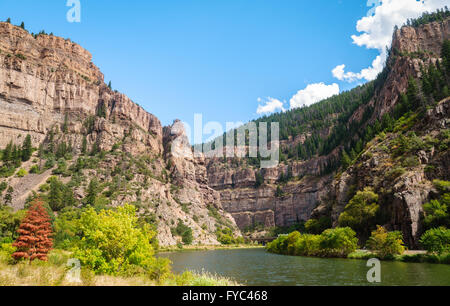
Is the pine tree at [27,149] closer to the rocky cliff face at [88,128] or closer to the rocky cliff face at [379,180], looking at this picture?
the rocky cliff face at [88,128]

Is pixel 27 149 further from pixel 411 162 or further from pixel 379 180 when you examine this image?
pixel 411 162

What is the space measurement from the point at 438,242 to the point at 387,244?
764 centimetres

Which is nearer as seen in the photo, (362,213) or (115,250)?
(115,250)

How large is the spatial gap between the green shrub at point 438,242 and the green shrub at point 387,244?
449 cm

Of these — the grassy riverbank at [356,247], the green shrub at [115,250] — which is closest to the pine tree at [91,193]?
the grassy riverbank at [356,247]

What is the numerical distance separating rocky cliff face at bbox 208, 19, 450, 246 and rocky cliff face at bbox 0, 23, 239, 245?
36.4m

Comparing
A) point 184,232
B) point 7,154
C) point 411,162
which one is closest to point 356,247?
point 411,162

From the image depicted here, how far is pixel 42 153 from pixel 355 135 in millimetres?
133181

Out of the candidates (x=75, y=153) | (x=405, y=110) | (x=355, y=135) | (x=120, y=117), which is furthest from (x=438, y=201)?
(x=120, y=117)

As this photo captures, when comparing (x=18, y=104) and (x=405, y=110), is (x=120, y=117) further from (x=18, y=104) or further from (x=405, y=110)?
(x=405, y=110)

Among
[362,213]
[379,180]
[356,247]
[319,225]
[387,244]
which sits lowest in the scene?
[356,247]

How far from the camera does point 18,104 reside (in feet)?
403

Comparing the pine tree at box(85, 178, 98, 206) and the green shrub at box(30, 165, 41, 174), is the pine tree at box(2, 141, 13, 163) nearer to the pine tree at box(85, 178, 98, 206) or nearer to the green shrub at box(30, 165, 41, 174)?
the green shrub at box(30, 165, 41, 174)

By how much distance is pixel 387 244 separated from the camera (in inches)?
1805
